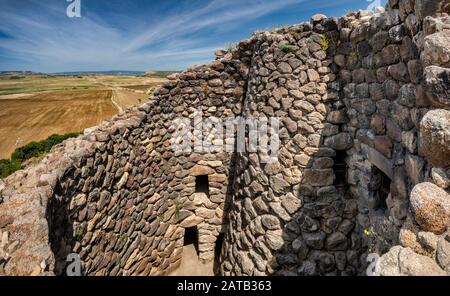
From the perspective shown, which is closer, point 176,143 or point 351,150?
point 351,150

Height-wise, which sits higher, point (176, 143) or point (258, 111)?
point (258, 111)

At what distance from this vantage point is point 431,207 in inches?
64.4

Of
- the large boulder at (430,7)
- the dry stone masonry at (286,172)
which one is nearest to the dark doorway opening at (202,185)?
the dry stone masonry at (286,172)

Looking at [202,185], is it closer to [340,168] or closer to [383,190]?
[340,168]

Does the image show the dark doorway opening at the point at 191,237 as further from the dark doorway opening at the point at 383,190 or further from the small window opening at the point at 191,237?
the dark doorway opening at the point at 383,190

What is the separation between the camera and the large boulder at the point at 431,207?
1572mm

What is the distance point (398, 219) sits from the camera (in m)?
2.89

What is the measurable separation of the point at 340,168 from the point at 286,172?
917 millimetres

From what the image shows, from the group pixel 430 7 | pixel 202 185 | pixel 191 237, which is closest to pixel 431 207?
pixel 430 7

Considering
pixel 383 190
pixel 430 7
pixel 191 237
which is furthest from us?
pixel 191 237

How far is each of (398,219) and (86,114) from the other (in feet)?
113

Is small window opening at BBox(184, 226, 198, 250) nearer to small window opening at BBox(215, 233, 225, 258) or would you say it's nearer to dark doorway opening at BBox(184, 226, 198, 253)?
dark doorway opening at BBox(184, 226, 198, 253)
